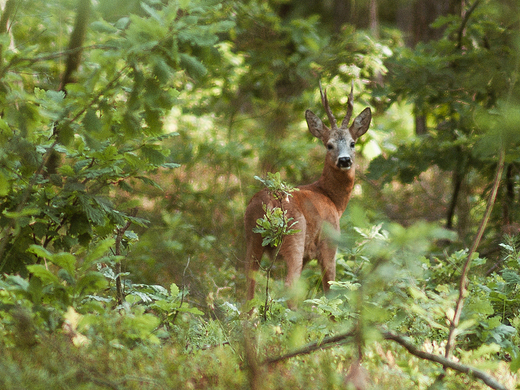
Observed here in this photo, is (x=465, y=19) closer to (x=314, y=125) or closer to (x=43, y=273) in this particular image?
(x=314, y=125)

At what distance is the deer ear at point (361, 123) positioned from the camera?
5.98 metres

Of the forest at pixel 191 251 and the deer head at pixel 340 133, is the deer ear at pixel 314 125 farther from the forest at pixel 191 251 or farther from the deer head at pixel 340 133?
the forest at pixel 191 251

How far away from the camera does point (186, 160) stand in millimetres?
7777

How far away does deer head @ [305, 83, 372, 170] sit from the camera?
5.53 m

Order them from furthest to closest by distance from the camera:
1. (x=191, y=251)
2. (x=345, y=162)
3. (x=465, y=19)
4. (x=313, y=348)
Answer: (x=191, y=251), (x=465, y=19), (x=345, y=162), (x=313, y=348)

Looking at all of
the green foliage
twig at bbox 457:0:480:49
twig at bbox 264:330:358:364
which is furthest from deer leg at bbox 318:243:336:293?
twig at bbox 457:0:480:49

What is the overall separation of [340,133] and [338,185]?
58 centimetres

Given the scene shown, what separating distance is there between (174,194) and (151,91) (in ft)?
16.7

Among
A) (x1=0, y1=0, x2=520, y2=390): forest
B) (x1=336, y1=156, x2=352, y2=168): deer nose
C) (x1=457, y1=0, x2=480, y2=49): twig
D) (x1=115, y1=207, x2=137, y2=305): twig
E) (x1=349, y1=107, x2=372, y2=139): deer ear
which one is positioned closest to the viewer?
(x1=0, y1=0, x2=520, y2=390): forest

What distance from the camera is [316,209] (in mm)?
5082

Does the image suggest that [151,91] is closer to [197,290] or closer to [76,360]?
[76,360]

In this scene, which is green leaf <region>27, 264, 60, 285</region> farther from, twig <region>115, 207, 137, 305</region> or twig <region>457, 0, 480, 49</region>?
twig <region>457, 0, 480, 49</region>

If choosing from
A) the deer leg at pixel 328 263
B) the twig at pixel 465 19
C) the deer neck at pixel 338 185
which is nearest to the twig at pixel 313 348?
the deer leg at pixel 328 263

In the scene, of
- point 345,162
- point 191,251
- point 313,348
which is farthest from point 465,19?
point 313,348
